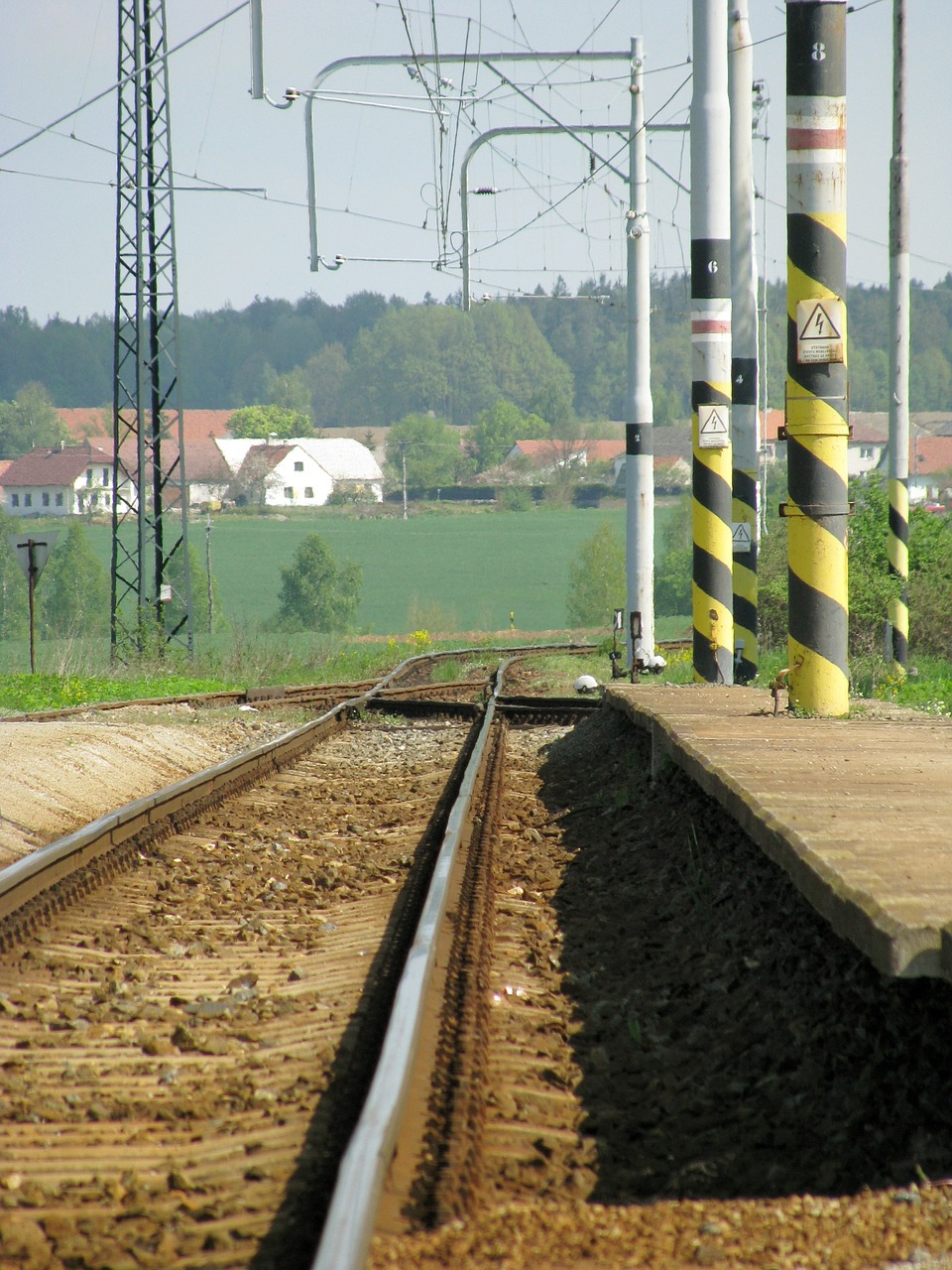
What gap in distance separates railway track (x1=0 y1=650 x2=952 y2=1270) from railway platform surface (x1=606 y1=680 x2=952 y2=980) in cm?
29

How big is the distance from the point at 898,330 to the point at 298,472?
7389cm

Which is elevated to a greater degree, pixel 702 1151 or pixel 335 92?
pixel 335 92

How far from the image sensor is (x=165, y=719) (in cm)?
1448

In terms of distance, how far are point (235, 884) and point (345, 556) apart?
57720mm

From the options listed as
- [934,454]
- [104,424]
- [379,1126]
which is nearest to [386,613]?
[379,1126]

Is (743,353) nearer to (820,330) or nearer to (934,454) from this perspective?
(820,330)

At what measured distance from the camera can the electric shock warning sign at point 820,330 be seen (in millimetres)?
7992

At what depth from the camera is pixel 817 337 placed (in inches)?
316

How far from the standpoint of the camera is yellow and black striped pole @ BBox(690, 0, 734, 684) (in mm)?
12633

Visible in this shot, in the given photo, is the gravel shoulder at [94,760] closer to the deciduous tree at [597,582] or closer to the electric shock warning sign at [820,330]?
the electric shock warning sign at [820,330]

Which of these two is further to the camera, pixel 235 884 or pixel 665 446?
pixel 665 446

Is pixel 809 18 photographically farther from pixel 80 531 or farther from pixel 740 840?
pixel 80 531

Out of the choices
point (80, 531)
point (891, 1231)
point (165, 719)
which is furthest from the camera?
point (80, 531)

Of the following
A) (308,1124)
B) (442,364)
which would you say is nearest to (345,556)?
(308,1124)
